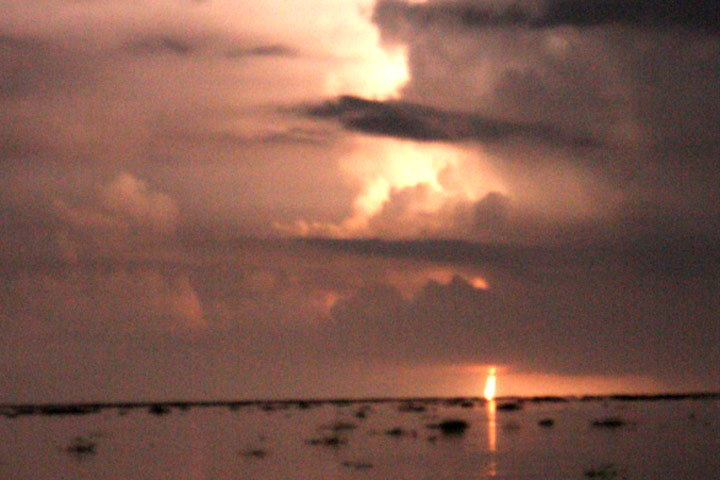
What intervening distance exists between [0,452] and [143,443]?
822 cm

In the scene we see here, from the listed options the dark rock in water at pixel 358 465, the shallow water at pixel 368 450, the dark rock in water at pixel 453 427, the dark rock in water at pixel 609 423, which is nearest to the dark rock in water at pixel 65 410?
the shallow water at pixel 368 450

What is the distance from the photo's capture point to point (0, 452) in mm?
62750

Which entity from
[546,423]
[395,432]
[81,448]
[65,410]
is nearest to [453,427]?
[395,432]

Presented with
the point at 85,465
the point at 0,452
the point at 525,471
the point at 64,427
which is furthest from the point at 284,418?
the point at 525,471

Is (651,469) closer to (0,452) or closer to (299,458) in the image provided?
(299,458)

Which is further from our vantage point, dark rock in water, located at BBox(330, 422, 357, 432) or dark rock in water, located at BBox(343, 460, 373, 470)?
dark rock in water, located at BBox(330, 422, 357, 432)

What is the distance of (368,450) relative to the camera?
58.7 m

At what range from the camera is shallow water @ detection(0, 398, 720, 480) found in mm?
48938

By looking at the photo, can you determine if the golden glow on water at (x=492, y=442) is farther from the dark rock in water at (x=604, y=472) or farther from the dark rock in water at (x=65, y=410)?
the dark rock in water at (x=65, y=410)

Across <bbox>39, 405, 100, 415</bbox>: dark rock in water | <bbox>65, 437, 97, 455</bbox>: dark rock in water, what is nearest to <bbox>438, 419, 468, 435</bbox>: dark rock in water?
<bbox>65, 437, 97, 455</bbox>: dark rock in water

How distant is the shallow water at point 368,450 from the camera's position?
48938 millimetres

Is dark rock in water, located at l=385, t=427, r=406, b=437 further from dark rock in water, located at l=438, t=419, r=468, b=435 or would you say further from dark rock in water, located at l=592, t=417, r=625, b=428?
dark rock in water, located at l=592, t=417, r=625, b=428

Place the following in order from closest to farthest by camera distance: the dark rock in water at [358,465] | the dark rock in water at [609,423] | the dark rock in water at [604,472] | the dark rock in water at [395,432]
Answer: the dark rock in water at [604,472]
the dark rock in water at [358,465]
the dark rock in water at [395,432]
the dark rock in water at [609,423]

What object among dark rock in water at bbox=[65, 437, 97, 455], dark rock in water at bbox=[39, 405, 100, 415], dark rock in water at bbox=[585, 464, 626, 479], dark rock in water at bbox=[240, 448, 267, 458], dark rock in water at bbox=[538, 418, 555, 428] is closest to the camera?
dark rock in water at bbox=[585, 464, 626, 479]
